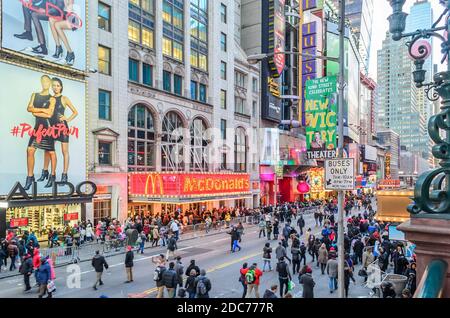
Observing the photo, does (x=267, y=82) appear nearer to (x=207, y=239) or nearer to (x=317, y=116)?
(x=207, y=239)

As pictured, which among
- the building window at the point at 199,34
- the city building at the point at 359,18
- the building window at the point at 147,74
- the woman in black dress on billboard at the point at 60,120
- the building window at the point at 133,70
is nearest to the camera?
the woman in black dress on billboard at the point at 60,120

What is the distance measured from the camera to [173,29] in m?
40.5

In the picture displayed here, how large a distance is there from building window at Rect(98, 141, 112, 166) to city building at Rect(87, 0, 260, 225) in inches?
3.3

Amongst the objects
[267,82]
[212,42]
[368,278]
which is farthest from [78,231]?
[267,82]

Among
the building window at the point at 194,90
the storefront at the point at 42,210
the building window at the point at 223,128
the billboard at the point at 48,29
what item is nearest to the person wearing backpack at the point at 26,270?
the storefront at the point at 42,210

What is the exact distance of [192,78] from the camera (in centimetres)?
4341

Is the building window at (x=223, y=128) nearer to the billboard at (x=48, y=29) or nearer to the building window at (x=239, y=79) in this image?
the building window at (x=239, y=79)

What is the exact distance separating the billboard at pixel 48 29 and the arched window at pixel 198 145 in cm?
1588

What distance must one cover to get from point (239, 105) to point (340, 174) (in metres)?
43.9

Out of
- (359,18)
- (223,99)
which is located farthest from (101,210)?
(359,18)

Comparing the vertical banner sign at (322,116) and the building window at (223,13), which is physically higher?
the building window at (223,13)

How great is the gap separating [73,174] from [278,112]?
1444 inches

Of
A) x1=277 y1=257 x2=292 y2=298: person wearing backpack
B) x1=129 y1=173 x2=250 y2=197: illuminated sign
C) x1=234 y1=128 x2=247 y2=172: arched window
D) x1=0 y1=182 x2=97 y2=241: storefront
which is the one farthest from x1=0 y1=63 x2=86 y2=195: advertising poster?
x1=234 y1=128 x2=247 y2=172: arched window

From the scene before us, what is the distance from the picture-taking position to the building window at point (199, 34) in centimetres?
4375
